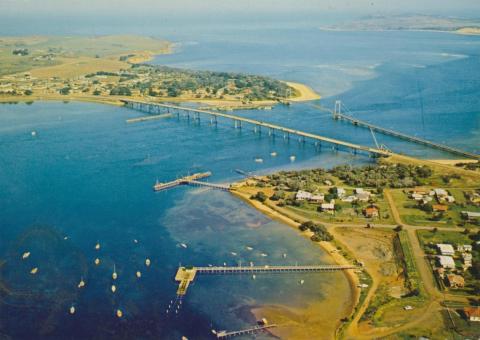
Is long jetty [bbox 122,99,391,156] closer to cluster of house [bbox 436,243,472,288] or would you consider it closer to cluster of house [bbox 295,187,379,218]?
cluster of house [bbox 295,187,379,218]

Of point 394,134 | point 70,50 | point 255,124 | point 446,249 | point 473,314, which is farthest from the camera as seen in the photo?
point 70,50

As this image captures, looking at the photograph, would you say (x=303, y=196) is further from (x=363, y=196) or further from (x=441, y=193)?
(x=441, y=193)

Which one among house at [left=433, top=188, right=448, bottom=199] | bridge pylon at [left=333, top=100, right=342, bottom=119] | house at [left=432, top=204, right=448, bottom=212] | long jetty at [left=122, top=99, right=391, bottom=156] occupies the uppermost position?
bridge pylon at [left=333, top=100, right=342, bottom=119]

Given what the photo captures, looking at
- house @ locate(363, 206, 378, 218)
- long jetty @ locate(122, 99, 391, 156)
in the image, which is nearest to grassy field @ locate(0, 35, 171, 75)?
long jetty @ locate(122, 99, 391, 156)

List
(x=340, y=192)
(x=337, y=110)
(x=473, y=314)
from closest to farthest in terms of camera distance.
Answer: (x=473, y=314)
(x=340, y=192)
(x=337, y=110)

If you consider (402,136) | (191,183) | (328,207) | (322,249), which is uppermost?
(402,136)

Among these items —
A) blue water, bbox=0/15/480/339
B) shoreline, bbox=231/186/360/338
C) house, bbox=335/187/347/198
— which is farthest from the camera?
house, bbox=335/187/347/198

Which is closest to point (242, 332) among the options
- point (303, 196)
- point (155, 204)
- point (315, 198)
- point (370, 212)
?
point (370, 212)

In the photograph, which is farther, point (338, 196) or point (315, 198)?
point (338, 196)

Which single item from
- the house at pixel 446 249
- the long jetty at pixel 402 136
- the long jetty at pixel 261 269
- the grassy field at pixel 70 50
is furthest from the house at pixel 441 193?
the grassy field at pixel 70 50
